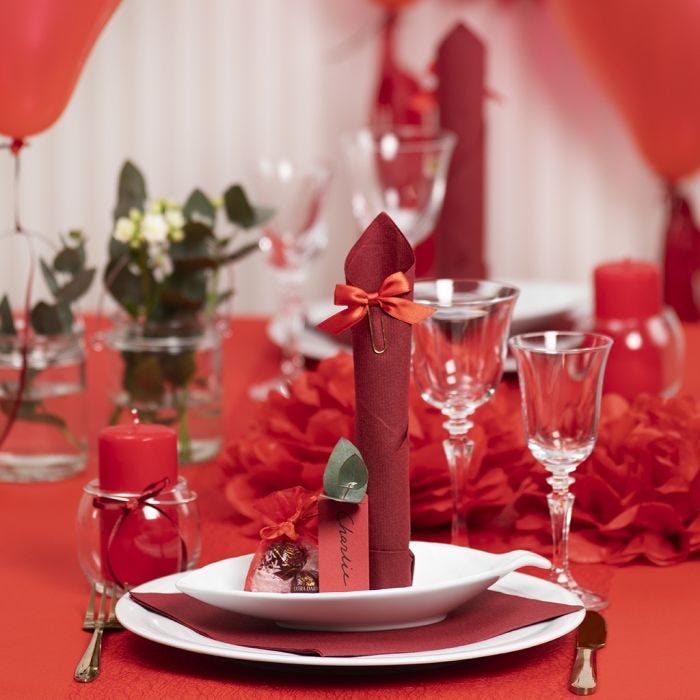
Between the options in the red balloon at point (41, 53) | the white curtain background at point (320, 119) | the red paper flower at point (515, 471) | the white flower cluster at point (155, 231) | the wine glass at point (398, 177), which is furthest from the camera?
the white curtain background at point (320, 119)

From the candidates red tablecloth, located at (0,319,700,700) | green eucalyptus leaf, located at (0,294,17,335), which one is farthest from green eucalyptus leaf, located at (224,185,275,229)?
red tablecloth, located at (0,319,700,700)

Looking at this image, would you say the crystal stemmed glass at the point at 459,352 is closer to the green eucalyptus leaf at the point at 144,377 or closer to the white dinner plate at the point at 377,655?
the white dinner plate at the point at 377,655

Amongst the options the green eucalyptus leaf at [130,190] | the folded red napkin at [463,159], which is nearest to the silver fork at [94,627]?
the green eucalyptus leaf at [130,190]

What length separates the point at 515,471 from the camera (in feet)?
3.22

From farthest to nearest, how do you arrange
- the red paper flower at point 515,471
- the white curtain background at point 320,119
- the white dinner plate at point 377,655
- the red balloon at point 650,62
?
the white curtain background at point 320,119, the red balloon at point 650,62, the red paper flower at point 515,471, the white dinner plate at point 377,655

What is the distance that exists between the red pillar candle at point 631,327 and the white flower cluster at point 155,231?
39 centimetres

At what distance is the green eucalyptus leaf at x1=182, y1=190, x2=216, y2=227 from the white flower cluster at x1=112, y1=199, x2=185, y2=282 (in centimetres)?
2

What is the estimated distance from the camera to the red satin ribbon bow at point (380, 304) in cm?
76

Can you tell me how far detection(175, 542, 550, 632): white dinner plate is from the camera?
2.35 ft

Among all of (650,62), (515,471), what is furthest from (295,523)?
(650,62)

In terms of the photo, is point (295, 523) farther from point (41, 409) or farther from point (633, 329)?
point (633, 329)

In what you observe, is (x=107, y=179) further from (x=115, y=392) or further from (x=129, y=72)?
(x=115, y=392)

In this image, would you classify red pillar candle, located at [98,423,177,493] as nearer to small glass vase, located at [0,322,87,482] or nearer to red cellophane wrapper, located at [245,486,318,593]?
red cellophane wrapper, located at [245,486,318,593]

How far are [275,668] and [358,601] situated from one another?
0.06 m
